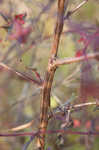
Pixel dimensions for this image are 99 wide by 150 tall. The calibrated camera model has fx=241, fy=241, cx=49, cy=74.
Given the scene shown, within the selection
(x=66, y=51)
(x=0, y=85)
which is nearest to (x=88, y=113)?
(x=66, y=51)

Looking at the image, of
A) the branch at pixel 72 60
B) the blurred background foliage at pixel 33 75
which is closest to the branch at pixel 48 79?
the branch at pixel 72 60

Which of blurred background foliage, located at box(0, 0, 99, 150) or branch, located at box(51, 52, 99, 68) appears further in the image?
blurred background foliage, located at box(0, 0, 99, 150)

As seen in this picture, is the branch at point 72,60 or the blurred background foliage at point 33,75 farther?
the blurred background foliage at point 33,75

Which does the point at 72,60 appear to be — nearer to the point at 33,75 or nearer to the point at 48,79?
the point at 48,79

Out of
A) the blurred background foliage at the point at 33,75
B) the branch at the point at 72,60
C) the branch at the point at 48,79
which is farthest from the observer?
the blurred background foliage at the point at 33,75

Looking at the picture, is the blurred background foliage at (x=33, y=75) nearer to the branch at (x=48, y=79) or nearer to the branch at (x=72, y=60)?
the branch at (x=48, y=79)

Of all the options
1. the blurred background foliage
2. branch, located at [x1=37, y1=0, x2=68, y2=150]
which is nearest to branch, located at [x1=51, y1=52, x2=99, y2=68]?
branch, located at [x1=37, y1=0, x2=68, y2=150]

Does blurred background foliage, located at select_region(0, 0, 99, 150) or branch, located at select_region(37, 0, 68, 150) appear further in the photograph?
blurred background foliage, located at select_region(0, 0, 99, 150)

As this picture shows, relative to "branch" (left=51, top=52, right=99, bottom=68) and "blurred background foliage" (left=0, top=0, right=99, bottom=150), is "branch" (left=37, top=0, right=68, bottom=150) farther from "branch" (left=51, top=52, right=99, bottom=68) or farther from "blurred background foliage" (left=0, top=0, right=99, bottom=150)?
"blurred background foliage" (left=0, top=0, right=99, bottom=150)

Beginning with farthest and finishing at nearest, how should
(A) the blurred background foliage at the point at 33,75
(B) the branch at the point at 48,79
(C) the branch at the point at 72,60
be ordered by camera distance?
(A) the blurred background foliage at the point at 33,75
(B) the branch at the point at 48,79
(C) the branch at the point at 72,60

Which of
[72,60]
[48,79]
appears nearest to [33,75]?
[48,79]

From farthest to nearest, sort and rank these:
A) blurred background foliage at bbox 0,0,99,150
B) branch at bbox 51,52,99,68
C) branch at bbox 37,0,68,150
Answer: blurred background foliage at bbox 0,0,99,150 → branch at bbox 37,0,68,150 → branch at bbox 51,52,99,68

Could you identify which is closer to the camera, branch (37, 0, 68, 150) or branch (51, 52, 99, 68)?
branch (51, 52, 99, 68)

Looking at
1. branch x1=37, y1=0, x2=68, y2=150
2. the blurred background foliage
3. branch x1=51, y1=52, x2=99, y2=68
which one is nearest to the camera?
branch x1=51, y1=52, x2=99, y2=68
